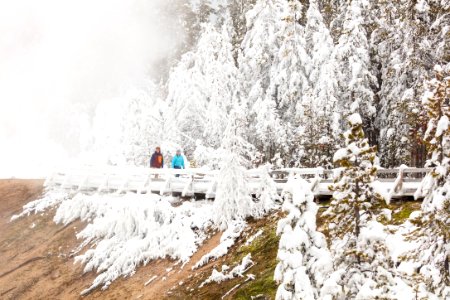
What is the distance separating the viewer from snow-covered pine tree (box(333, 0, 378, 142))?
2780 cm

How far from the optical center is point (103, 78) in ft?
277

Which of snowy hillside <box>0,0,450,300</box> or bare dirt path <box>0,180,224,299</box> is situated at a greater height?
snowy hillside <box>0,0,450,300</box>

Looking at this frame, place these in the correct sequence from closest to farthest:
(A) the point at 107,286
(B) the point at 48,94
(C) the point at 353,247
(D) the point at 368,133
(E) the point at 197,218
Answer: (C) the point at 353,247 < (A) the point at 107,286 < (E) the point at 197,218 < (D) the point at 368,133 < (B) the point at 48,94

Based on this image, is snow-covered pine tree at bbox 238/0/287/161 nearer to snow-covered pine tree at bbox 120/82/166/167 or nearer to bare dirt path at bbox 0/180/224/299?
snow-covered pine tree at bbox 120/82/166/167

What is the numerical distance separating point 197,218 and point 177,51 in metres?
47.8

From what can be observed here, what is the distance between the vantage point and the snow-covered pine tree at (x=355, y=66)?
1094 inches

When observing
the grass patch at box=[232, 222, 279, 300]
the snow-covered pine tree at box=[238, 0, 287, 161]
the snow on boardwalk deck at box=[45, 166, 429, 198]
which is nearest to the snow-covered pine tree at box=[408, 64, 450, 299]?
the grass patch at box=[232, 222, 279, 300]

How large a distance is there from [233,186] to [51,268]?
8201mm

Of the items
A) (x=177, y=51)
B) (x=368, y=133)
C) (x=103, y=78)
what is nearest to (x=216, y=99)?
(x=368, y=133)

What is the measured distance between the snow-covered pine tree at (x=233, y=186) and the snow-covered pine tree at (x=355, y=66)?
40.0 feet

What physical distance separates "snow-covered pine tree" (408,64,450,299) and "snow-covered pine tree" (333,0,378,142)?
781 inches

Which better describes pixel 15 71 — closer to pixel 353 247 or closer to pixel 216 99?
pixel 216 99

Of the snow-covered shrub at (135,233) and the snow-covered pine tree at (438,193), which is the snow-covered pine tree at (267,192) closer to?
the snow-covered shrub at (135,233)

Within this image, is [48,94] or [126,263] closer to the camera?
[126,263]
